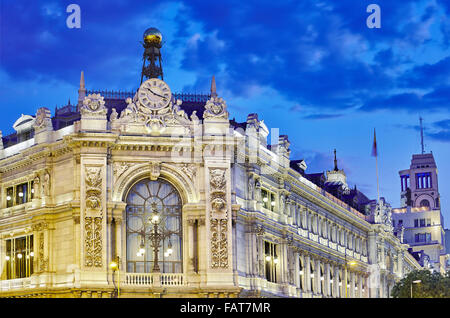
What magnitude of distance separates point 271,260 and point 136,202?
50.7 feet

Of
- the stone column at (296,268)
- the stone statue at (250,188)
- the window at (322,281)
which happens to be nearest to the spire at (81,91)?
the stone statue at (250,188)

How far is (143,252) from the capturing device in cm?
7169

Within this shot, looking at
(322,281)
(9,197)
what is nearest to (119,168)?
(9,197)

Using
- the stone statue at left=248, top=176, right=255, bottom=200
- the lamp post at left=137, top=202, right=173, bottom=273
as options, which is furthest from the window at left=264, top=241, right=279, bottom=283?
the lamp post at left=137, top=202, right=173, bottom=273

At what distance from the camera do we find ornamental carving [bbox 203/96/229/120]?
7475 centimetres

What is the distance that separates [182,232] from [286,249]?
49.9ft

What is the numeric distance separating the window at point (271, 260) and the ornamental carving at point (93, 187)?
1777cm

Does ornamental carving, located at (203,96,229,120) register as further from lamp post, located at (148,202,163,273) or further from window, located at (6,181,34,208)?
window, located at (6,181,34,208)

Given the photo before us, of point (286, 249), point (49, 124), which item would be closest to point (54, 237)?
point (49, 124)

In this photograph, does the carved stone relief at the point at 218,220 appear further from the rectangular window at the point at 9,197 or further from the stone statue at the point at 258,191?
the rectangular window at the point at 9,197

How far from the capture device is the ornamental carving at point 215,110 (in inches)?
2943
